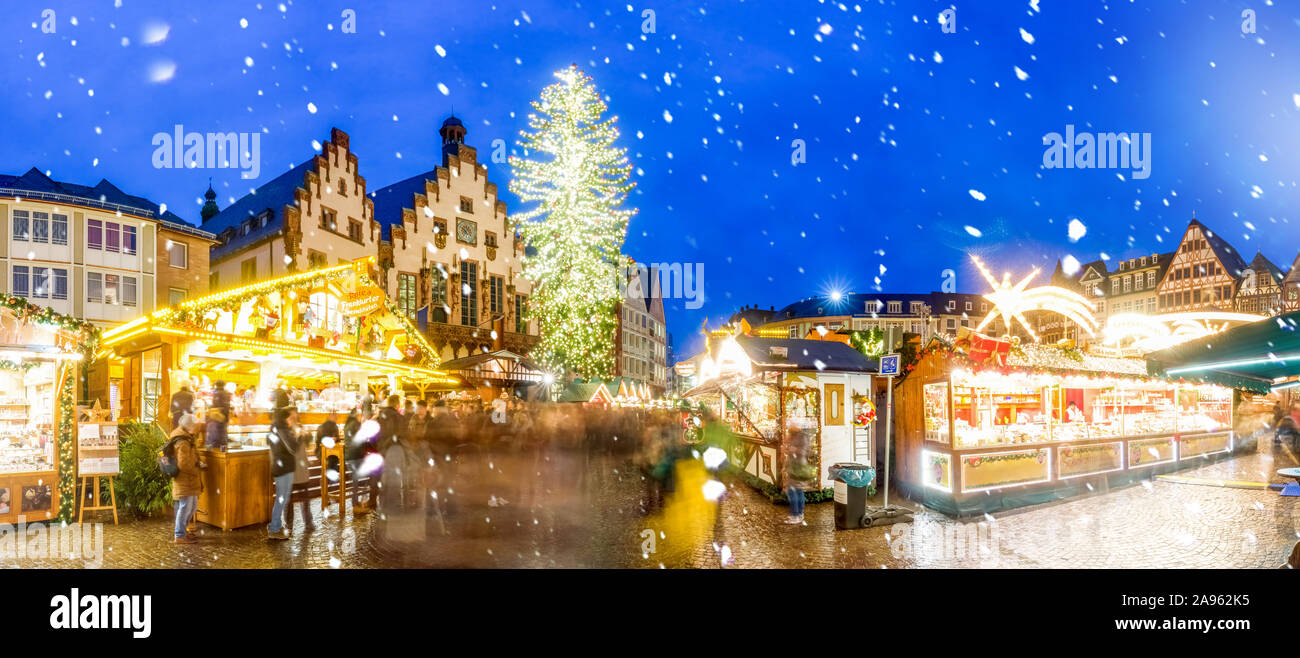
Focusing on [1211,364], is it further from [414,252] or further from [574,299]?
[414,252]

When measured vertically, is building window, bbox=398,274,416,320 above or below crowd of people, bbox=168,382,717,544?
above

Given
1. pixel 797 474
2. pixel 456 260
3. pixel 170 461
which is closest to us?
pixel 170 461

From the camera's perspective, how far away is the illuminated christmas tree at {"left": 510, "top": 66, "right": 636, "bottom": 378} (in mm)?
30000

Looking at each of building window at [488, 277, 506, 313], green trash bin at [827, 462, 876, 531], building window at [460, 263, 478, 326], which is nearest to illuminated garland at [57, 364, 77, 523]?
green trash bin at [827, 462, 876, 531]

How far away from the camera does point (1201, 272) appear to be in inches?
1909

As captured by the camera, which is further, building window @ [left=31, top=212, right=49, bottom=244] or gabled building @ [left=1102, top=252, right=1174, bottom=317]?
gabled building @ [left=1102, top=252, right=1174, bottom=317]

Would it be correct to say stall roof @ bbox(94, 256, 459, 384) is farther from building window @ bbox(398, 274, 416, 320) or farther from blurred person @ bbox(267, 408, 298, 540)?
building window @ bbox(398, 274, 416, 320)

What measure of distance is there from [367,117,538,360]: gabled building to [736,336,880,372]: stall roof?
2176 cm

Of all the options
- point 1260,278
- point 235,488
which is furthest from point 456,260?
point 1260,278

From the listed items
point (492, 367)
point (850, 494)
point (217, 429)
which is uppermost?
point (492, 367)

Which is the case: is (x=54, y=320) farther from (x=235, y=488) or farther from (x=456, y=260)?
(x=456, y=260)

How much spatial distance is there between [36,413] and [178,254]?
21823mm

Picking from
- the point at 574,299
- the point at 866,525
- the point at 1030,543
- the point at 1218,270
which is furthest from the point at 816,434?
the point at 1218,270

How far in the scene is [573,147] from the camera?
31.2 metres
